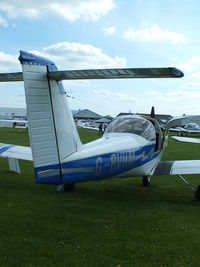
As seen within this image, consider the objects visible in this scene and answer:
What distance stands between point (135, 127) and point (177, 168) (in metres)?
1.54

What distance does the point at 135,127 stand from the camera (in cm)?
704

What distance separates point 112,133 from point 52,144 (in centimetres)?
272

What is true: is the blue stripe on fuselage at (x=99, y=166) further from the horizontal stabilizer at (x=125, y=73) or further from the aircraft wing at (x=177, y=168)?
the horizontal stabilizer at (x=125, y=73)

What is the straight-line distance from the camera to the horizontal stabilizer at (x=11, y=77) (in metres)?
4.78

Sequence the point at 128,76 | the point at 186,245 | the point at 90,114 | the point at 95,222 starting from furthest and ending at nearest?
Result: 1. the point at 90,114
2. the point at 95,222
3. the point at 186,245
4. the point at 128,76

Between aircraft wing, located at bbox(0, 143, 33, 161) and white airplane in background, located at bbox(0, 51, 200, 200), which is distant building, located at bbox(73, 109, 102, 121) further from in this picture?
white airplane in background, located at bbox(0, 51, 200, 200)

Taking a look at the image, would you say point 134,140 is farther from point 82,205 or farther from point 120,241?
point 120,241

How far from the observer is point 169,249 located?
13.2 ft

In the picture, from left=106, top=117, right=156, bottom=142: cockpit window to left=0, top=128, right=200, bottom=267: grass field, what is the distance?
1.68 m

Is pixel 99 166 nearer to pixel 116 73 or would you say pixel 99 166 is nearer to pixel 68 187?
pixel 116 73

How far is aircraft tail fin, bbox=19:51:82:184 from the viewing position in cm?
430

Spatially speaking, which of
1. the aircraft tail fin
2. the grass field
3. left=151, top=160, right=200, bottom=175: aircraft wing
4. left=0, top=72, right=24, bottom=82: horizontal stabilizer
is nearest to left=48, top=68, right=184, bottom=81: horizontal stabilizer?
the aircraft tail fin

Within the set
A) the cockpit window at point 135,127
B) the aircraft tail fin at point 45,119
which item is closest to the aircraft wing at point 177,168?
the cockpit window at point 135,127

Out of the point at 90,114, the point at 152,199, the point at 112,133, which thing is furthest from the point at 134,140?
the point at 90,114
